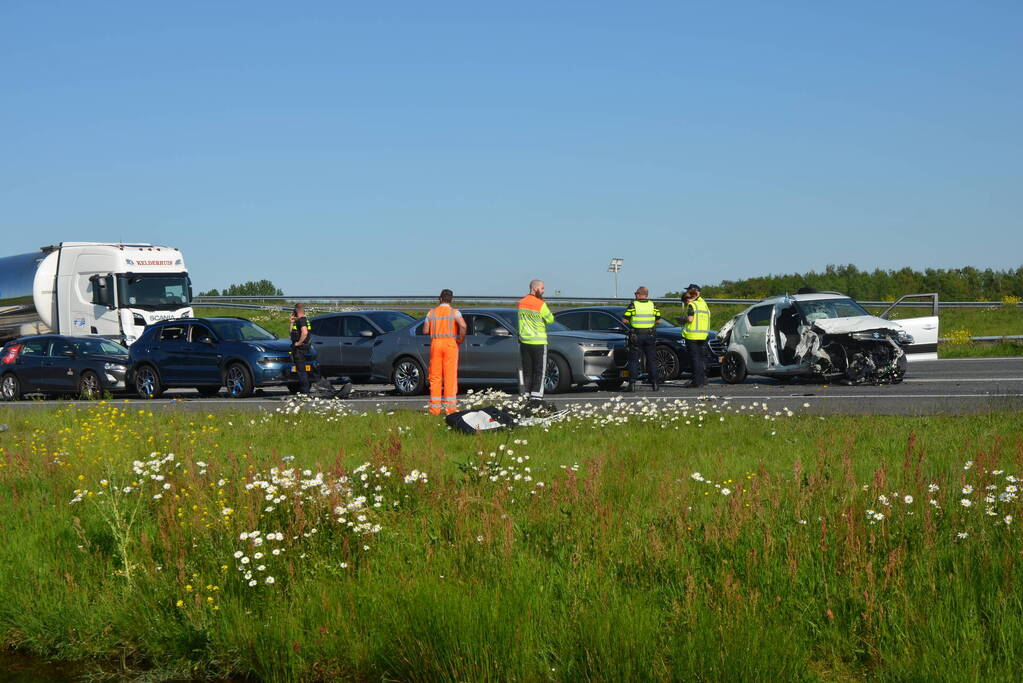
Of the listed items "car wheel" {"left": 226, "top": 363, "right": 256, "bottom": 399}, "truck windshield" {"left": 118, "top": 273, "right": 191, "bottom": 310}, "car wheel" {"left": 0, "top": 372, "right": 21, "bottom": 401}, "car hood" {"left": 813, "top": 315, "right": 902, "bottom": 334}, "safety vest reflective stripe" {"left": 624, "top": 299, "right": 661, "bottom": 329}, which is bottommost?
"car wheel" {"left": 0, "top": 372, "right": 21, "bottom": 401}

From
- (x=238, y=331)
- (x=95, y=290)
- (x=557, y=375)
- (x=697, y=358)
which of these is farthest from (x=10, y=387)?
(x=697, y=358)

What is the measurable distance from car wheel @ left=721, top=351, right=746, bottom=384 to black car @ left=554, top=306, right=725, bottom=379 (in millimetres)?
336

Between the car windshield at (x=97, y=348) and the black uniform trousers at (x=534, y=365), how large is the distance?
13871 millimetres

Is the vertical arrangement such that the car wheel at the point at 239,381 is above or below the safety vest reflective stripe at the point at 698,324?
below

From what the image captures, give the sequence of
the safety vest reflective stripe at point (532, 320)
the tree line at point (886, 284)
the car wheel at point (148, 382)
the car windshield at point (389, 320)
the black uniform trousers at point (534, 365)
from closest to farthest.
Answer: the black uniform trousers at point (534, 365)
the safety vest reflective stripe at point (532, 320)
the car windshield at point (389, 320)
the car wheel at point (148, 382)
the tree line at point (886, 284)

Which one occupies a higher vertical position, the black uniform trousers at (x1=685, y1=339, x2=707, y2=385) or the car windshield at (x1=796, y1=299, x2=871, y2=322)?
the car windshield at (x1=796, y1=299, x2=871, y2=322)

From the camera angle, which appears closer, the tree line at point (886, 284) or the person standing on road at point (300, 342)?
the person standing on road at point (300, 342)

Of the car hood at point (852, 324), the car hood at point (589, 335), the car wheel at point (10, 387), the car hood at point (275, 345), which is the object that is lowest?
the car wheel at point (10, 387)

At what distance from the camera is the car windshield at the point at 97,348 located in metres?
26.7

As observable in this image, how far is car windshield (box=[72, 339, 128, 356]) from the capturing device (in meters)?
26.7

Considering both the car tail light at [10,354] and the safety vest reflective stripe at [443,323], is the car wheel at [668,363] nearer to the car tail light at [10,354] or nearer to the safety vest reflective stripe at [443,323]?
the safety vest reflective stripe at [443,323]

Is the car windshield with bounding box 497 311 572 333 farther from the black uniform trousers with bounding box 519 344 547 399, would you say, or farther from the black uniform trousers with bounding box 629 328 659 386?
the black uniform trousers with bounding box 519 344 547 399

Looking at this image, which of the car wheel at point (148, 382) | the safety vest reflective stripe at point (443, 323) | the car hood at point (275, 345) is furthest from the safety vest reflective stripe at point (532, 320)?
the car wheel at point (148, 382)

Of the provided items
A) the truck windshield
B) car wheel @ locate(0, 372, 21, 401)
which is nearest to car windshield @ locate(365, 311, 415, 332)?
the truck windshield
